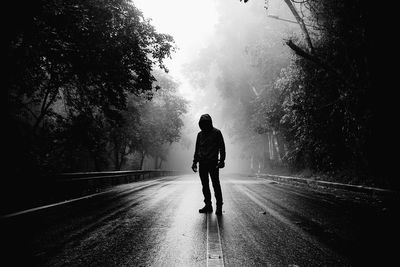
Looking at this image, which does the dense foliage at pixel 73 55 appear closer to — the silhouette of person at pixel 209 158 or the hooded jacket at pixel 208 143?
the hooded jacket at pixel 208 143

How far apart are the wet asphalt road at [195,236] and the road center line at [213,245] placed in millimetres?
61

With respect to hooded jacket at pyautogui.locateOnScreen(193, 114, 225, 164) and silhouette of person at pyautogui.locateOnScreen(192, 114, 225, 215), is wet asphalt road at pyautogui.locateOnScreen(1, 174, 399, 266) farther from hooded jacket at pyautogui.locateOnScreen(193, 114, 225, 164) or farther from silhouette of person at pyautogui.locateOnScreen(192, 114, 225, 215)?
hooded jacket at pyautogui.locateOnScreen(193, 114, 225, 164)

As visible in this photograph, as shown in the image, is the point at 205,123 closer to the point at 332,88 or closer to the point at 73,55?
the point at 73,55

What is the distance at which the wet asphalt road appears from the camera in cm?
334

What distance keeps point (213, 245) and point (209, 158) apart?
262cm

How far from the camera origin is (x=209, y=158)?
6324 millimetres

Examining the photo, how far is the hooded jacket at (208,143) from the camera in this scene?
634cm

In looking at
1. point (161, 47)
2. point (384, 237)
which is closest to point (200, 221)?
point (384, 237)

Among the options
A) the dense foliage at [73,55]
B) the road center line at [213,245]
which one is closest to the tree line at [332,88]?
the dense foliage at [73,55]

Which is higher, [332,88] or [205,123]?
[332,88]

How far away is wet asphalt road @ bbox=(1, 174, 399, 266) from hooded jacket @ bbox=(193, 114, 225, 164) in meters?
1.18

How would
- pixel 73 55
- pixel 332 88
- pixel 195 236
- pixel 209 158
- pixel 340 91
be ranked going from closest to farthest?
1. pixel 195 236
2. pixel 209 158
3. pixel 73 55
4. pixel 340 91
5. pixel 332 88

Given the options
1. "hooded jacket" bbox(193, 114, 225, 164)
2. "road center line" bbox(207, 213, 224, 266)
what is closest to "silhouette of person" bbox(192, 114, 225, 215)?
"hooded jacket" bbox(193, 114, 225, 164)

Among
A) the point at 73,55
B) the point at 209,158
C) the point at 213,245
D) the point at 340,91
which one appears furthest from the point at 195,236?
the point at 340,91
